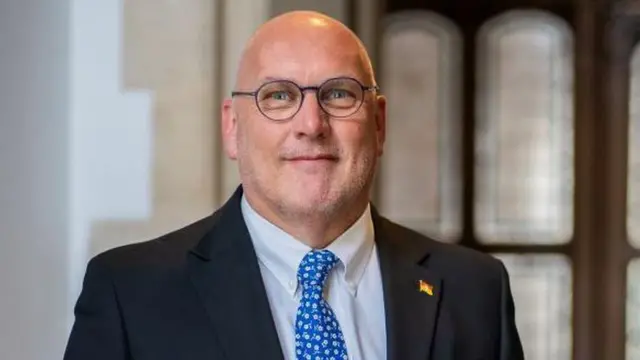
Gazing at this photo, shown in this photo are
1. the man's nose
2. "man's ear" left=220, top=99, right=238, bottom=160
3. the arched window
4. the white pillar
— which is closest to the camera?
the man's nose

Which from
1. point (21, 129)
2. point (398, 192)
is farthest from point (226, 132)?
point (398, 192)

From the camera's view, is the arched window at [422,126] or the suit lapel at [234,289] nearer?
the suit lapel at [234,289]

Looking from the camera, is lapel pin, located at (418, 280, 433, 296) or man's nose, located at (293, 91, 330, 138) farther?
lapel pin, located at (418, 280, 433, 296)

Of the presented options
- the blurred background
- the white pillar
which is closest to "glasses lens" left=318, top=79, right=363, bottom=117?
the white pillar

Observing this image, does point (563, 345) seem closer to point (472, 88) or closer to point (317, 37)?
point (472, 88)

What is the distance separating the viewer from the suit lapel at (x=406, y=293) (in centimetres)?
126

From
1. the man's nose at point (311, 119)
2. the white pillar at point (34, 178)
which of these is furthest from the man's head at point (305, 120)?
the white pillar at point (34, 178)

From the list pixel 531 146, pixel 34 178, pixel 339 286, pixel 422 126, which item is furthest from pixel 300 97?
pixel 531 146

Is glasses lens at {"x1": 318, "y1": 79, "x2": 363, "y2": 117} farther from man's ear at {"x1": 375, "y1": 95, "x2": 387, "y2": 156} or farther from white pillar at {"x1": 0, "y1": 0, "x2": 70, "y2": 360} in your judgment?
white pillar at {"x1": 0, "y1": 0, "x2": 70, "y2": 360}

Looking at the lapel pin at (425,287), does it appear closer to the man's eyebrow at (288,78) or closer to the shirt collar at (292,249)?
the shirt collar at (292,249)

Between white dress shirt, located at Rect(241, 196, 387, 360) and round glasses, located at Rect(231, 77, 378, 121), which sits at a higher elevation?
round glasses, located at Rect(231, 77, 378, 121)

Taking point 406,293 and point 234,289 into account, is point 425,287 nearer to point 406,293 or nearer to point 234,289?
point 406,293

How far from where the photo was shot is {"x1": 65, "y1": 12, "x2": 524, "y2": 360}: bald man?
1.22 m

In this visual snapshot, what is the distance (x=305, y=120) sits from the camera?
1.20m
